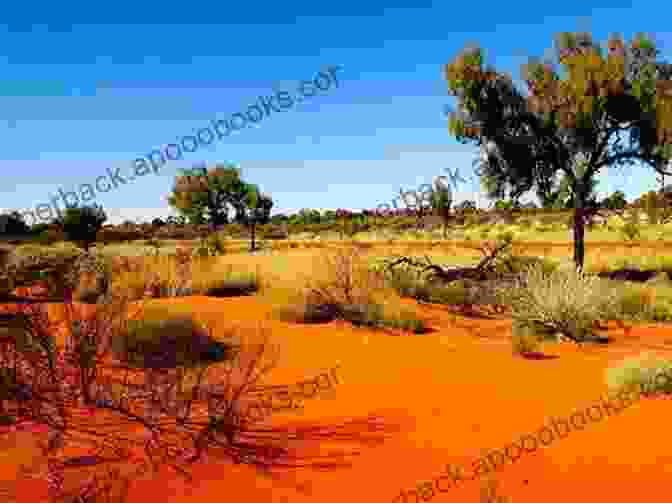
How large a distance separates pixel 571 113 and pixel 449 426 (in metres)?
12.5

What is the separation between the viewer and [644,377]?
5.60 metres

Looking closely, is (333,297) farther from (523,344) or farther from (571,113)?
(571,113)

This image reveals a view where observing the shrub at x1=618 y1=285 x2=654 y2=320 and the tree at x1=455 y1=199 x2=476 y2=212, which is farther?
the tree at x1=455 y1=199 x2=476 y2=212

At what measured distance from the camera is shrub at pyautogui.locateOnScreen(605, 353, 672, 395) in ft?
18.3

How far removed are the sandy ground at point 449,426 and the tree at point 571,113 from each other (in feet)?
26.7

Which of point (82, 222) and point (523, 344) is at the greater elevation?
point (82, 222)

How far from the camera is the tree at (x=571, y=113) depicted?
14523 millimetres

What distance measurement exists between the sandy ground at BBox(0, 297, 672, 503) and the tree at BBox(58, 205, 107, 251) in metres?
21.6

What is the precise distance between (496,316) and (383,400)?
20.5ft

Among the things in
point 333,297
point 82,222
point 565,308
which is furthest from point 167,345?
point 82,222

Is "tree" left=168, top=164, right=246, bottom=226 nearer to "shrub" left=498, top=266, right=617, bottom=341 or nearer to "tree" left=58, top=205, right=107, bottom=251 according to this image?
"tree" left=58, top=205, right=107, bottom=251

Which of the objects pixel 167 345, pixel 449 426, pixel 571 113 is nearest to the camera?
pixel 449 426

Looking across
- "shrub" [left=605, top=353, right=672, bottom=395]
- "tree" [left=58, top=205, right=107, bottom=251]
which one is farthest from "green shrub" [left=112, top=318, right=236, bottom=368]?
"tree" [left=58, top=205, right=107, bottom=251]

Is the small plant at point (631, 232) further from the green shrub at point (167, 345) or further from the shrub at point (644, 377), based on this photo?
the green shrub at point (167, 345)
